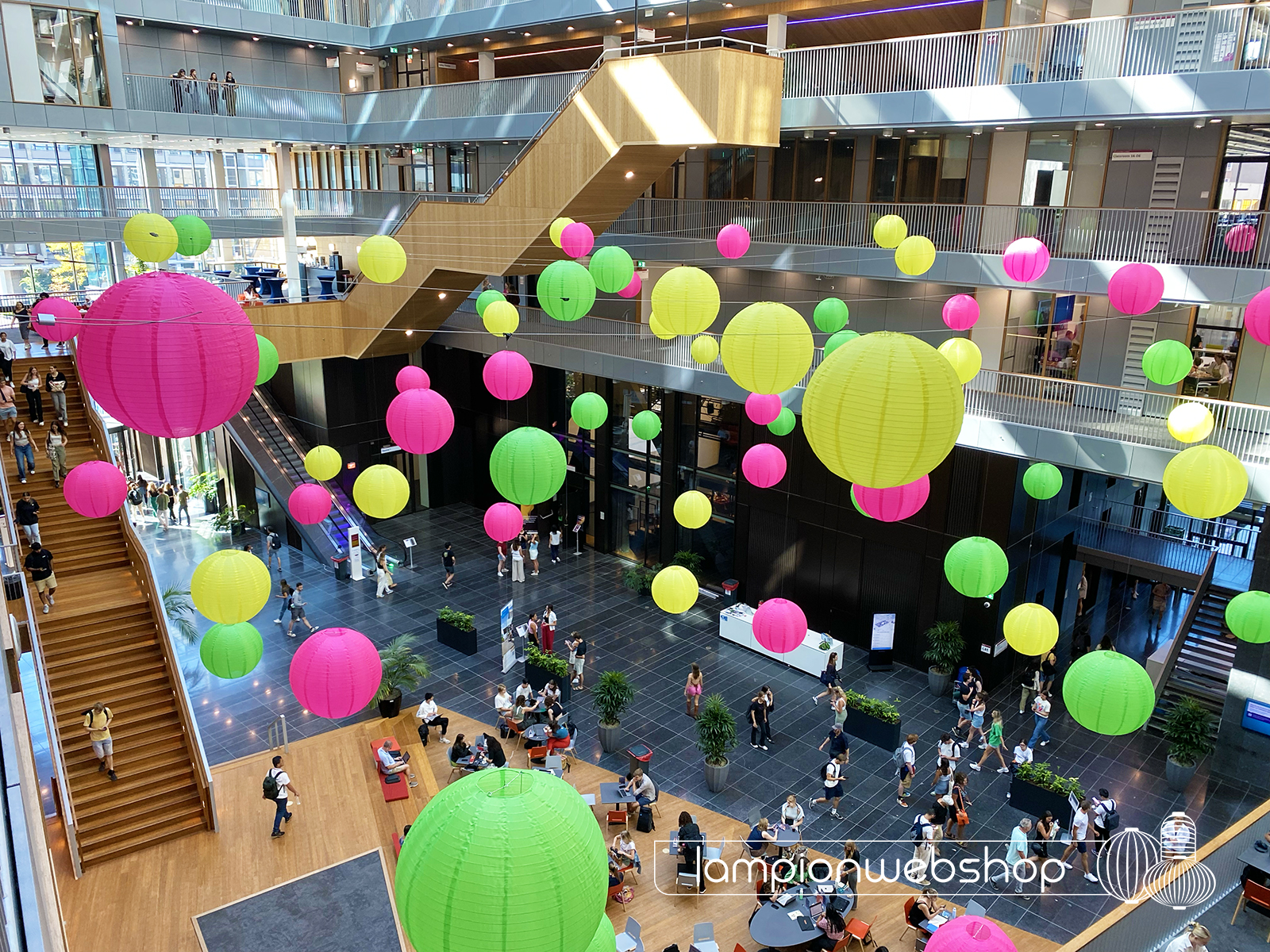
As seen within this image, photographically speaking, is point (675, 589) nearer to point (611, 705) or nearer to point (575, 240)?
point (611, 705)

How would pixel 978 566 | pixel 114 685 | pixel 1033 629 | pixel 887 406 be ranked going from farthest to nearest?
pixel 114 685 < pixel 978 566 < pixel 1033 629 < pixel 887 406

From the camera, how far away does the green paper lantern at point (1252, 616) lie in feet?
35.7

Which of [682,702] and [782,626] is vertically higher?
[782,626]

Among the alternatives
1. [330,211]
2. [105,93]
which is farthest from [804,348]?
[330,211]

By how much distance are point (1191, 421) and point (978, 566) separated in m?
3.03

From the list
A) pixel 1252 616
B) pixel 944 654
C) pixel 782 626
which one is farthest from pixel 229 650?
pixel 944 654

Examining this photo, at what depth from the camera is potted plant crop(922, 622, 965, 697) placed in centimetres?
1797

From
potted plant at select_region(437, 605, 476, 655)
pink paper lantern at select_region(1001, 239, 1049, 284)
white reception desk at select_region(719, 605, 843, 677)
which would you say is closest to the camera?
pink paper lantern at select_region(1001, 239, 1049, 284)

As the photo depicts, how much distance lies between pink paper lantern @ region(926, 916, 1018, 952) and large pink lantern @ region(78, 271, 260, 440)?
7.00 m

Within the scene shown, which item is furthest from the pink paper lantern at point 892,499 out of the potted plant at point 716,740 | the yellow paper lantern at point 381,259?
the yellow paper lantern at point 381,259

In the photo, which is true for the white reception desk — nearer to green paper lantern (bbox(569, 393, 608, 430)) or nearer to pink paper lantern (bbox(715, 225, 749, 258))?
green paper lantern (bbox(569, 393, 608, 430))

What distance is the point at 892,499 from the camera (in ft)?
33.7

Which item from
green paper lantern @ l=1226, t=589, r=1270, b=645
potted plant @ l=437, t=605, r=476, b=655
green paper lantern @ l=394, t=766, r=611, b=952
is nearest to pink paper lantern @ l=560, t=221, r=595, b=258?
potted plant @ l=437, t=605, r=476, b=655

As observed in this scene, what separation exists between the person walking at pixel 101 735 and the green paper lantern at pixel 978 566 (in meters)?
12.3
